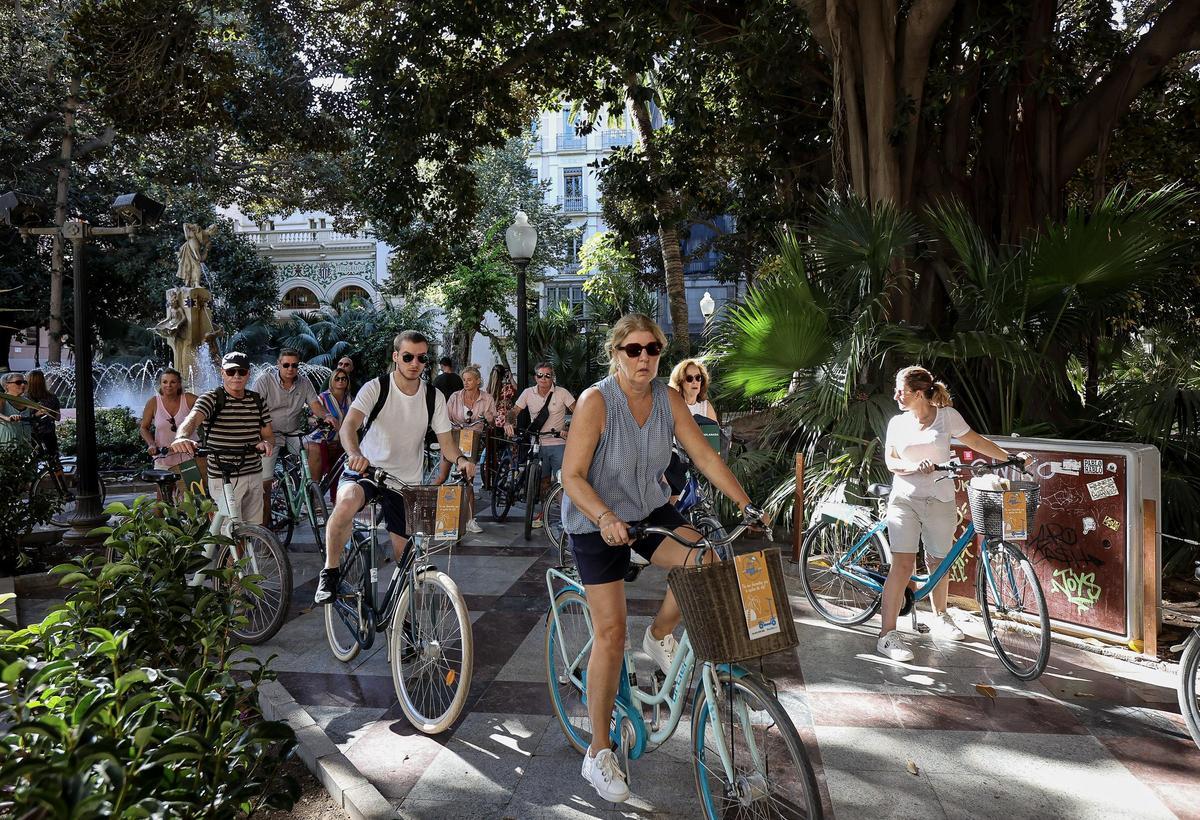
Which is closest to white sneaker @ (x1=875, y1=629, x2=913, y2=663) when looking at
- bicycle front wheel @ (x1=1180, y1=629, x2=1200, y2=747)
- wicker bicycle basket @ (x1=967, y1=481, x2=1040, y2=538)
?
wicker bicycle basket @ (x1=967, y1=481, x2=1040, y2=538)

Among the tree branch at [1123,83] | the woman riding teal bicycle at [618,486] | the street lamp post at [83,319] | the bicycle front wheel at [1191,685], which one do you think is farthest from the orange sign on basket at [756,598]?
the street lamp post at [83,319]

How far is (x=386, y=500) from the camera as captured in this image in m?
4.39

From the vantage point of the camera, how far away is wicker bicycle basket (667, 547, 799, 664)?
8.12 ft

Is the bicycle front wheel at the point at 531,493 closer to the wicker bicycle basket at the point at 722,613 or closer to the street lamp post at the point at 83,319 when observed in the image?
the street lamp post at the point at 83,319

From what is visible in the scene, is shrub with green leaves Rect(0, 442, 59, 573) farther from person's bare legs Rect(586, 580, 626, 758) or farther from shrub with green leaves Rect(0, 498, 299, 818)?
person's bare legs Rect(586, 580, 626, 758)

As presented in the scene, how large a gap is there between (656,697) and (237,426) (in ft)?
13.8

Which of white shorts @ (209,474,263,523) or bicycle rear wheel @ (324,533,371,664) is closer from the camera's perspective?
bicycle rear wheel @ (324,533,371,664)

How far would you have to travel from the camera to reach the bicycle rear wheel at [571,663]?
11.3ft

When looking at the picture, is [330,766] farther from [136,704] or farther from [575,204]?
[575,204]

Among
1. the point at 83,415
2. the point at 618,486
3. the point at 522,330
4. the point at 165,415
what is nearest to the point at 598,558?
the point at 618,486

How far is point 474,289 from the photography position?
19906 millimetres

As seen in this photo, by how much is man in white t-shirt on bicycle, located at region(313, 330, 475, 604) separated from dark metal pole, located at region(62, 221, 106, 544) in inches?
216

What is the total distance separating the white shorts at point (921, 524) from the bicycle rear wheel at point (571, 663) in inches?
83.7

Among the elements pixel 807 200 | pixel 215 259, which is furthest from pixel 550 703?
pixel 215 259
